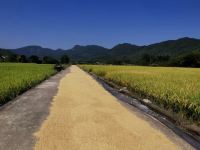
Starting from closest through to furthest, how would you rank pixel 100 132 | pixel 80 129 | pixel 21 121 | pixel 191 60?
pixel 100 132 < pixel 80 129 < pixel 21 121 < pixel 191 60

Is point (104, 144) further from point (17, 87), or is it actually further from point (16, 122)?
point (17, 87)

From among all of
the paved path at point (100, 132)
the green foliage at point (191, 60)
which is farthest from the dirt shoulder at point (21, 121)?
the green foliage at point (191, 60)

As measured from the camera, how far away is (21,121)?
7.76 meters

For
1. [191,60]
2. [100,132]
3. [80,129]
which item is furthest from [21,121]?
[191,60]

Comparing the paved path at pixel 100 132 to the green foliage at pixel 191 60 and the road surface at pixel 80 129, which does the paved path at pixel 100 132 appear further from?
the green foliage at pixel 191 60

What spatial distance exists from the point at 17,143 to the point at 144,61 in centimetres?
12187

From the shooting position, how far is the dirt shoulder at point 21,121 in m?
5.84

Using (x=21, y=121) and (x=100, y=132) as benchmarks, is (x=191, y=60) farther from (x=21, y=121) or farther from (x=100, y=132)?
(x=100, y=132)

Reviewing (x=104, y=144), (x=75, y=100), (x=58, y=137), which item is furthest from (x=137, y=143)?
(x=75, y=100)

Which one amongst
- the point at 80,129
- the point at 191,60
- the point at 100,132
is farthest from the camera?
the point at 191,60

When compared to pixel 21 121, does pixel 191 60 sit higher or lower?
lower

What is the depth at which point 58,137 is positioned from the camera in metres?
6.30

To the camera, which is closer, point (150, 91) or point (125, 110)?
point (125, 110)

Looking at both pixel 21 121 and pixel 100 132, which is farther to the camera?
pixel 21 121
